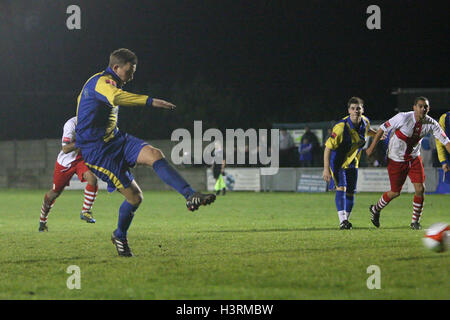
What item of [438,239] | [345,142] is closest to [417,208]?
[345,142]

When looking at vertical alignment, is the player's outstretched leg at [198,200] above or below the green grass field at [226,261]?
above

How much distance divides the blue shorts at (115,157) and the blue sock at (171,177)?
0.35m

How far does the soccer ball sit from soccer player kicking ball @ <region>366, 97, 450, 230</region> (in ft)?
11.1

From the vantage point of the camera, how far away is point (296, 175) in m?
27.8

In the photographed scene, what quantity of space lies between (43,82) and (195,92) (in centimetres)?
990

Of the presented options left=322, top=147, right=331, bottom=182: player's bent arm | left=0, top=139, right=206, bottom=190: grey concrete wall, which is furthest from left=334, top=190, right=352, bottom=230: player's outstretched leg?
left=0, top=139, right=206, bottom=190: grey concrete wall

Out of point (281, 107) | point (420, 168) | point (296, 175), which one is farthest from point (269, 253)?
point (281, 107)

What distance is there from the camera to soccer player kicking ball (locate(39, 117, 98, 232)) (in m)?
12.1

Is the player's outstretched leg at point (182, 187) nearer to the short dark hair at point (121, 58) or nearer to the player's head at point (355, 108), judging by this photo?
the short dark hair at point (121, 58)

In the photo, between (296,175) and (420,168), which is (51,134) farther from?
(420,168)

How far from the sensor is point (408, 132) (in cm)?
1142

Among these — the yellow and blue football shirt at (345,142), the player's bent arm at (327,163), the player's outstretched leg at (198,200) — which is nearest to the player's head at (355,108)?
the yellow and blue football shirt at (345,142)

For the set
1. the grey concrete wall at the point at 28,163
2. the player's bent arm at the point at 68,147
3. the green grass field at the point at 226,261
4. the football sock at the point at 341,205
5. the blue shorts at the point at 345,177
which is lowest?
the green grass field at the point at 226,261

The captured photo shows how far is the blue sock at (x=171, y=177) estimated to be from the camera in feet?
24.2
